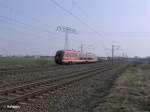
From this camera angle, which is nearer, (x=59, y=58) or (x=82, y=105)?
(x=82, y=105)

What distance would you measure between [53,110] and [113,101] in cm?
267

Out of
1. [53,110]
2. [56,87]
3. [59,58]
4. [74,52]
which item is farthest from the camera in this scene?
[74,52]

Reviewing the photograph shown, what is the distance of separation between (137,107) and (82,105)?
214cm

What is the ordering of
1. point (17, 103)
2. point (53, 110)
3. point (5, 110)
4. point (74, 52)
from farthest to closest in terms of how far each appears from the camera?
point (74, 52) → point (17, 103) → point (53, 110) → point (5, 110)

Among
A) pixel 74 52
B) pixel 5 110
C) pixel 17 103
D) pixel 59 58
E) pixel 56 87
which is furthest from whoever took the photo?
pixel 74 52

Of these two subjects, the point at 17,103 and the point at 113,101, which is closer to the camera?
the point at 17,103

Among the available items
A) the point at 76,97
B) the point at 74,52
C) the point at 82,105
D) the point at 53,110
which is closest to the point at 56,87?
the point at 76,97

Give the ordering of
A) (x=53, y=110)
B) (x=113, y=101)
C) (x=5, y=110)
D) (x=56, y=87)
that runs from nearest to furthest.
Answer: (x=5, y=110) < (x=53, y=110) < (x=113, y=101) < (x=56, y=87)

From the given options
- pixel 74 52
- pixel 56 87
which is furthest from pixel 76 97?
pixel 74 52

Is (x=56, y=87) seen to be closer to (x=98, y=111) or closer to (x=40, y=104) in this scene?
(x=40, y=104)

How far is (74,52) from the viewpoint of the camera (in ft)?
173

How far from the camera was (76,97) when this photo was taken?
466 inches

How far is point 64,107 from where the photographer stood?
941cm

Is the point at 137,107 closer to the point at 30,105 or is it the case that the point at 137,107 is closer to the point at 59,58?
the point at 30,105
